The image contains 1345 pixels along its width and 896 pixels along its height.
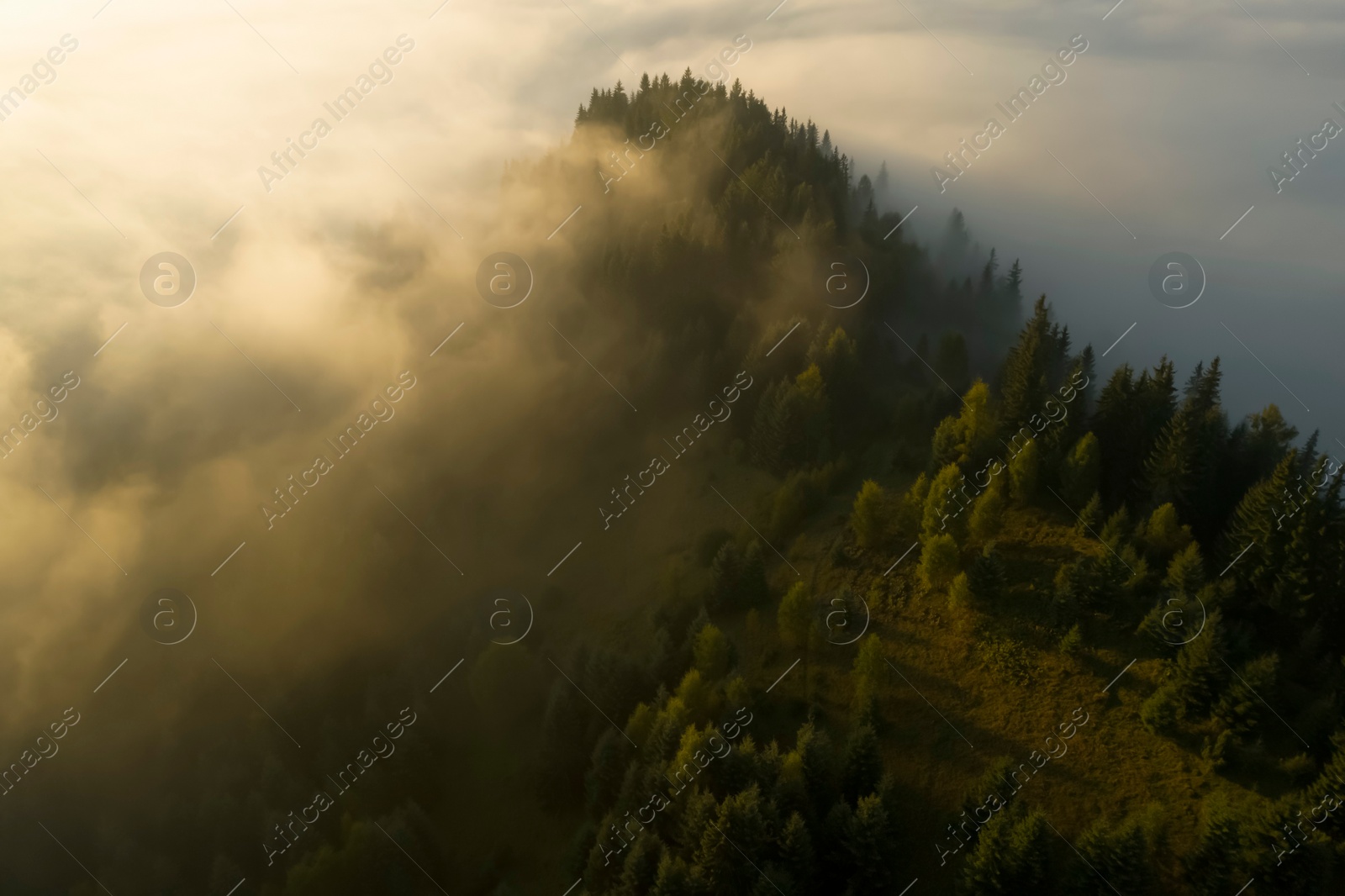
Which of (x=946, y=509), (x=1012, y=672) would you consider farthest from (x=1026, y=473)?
(x=1012, y=672)

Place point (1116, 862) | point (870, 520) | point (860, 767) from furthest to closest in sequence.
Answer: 1. point (870, 520)
2. point (860, 767)
3. point (1116, 862)

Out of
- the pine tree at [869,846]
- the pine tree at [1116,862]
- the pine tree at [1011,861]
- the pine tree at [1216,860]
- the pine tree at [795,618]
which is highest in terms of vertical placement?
the pine tree at [795,618]

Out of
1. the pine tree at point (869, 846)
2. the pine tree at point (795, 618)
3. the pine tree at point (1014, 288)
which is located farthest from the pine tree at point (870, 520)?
the pine tree at point (1014, 288)

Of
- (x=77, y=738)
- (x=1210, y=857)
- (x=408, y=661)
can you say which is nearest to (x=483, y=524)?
(x=408, y=661)

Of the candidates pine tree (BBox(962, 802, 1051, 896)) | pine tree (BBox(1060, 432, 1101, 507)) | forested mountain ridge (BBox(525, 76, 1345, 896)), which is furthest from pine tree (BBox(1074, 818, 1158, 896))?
pine tree (BBox(1060, 432, 1101, 507))

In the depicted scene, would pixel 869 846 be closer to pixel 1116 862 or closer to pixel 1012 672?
pixel 1116 862

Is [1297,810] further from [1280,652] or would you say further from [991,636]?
[991,636]

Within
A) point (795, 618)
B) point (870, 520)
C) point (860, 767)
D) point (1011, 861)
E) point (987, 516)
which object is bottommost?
point (1011, 861)

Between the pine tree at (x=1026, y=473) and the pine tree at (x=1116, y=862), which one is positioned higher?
the pine tree at (x=1026, y=473)

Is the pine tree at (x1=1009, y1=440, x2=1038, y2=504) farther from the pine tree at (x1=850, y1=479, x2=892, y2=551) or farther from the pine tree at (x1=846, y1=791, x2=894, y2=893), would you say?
the pine tree at (x1=846, y1=791, x2=894, y2=893)

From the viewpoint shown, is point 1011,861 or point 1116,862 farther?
point 1011,861

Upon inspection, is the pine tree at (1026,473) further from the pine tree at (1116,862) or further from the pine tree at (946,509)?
the pine tree at (1116,862)

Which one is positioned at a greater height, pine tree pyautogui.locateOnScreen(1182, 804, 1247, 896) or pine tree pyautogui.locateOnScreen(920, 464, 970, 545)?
pine tree pyautogui.locateOnScreen(920, 464, 970, 545)
